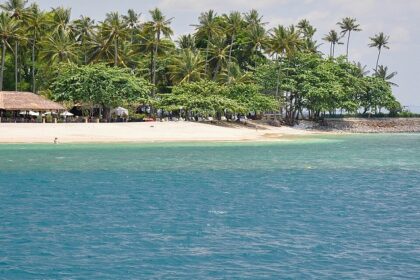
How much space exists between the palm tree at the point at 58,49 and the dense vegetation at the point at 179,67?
14cm

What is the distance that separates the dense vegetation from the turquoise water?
3768 centimetres

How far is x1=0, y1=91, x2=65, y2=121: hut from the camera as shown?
7188cm

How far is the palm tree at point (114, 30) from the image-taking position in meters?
84.9

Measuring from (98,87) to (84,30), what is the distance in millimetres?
23111

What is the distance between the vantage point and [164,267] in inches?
637

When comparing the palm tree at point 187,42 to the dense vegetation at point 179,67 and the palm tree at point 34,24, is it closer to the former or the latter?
the dense vegetation at point 179,67

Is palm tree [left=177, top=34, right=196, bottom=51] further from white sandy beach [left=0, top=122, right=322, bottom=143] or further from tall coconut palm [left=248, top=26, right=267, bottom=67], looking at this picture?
white sandy beach [left=0, top=122, right=322, bottom=143]

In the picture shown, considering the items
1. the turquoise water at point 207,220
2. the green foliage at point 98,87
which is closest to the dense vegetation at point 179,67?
the green foliage at point 98,87

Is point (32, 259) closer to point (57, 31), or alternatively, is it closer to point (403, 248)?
point (403, 248)

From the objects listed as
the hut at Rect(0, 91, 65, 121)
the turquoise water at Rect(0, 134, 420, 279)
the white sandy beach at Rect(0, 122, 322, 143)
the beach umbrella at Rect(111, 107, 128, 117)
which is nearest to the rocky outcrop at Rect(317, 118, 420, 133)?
the white sandy beach at Rect(0, 122, 322, 143)

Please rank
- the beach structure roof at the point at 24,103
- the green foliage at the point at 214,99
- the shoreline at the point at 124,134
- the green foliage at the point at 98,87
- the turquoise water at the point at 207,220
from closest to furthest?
1. the turquoise water at the point at 207,220
2. the shoreline at the point at 124,134
3. the beach structure roof at the point at 24,103
4. the green foliage at the point at 98,87
5. the green foliage at the point at 214,99

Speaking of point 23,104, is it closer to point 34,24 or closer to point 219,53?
point 34,24

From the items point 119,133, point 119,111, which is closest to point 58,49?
point 119,111

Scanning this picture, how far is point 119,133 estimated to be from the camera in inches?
2579
